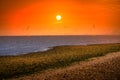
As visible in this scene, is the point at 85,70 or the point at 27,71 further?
the point at 27,71

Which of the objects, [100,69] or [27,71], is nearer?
[100,69]

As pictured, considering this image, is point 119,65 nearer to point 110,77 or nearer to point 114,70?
point 114,70

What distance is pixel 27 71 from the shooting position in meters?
22.3

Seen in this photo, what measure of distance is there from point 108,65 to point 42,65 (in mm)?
7169

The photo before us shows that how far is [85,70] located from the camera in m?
19.3

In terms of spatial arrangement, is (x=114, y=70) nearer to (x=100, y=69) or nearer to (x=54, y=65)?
(x=100, y=69)

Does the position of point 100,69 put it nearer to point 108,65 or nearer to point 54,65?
point 108,65

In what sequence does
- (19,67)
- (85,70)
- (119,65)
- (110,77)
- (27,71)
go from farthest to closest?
(19,67) → (27,71) → (119,65) → (85,70) → (110,77)

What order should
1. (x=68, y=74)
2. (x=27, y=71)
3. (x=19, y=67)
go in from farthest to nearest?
1. (x=19, y=67)
2. (x=27, y=71)
3. (x=68, y=74)

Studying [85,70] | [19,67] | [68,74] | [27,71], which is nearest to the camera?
[68,74]

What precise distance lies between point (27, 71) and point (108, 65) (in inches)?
280

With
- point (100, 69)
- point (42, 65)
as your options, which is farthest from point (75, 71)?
point (42, 65)

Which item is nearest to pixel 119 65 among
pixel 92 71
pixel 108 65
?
pixel 108 65

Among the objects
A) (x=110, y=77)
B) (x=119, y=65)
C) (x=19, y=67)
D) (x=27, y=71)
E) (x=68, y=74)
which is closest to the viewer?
(x=110, y=77)
